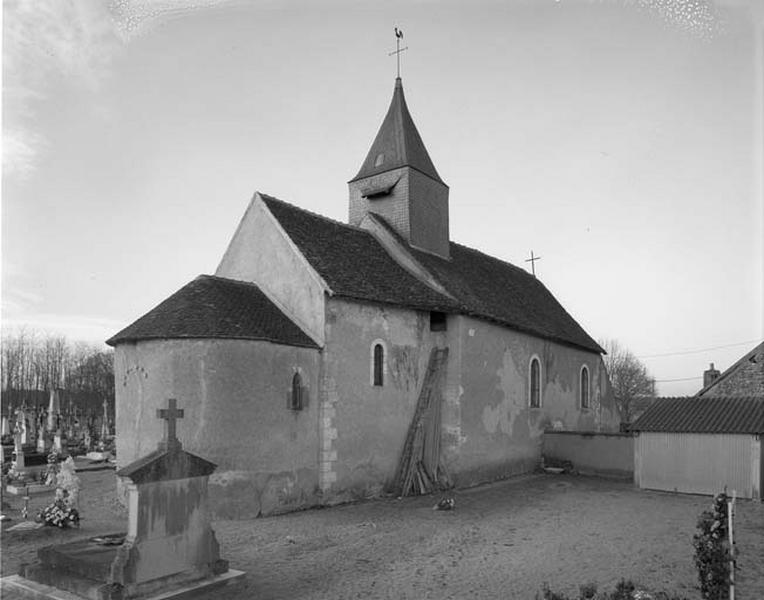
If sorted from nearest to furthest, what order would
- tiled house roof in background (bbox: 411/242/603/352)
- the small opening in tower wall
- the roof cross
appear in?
the roof cross → the small opening in tower wall → tiled house roof in background (bbox: 411/242/603/352)

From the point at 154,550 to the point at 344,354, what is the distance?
357 inches

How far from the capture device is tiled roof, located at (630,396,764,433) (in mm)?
18375

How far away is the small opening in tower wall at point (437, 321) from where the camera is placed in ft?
68.0

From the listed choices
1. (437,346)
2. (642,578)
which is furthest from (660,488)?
(642,578)

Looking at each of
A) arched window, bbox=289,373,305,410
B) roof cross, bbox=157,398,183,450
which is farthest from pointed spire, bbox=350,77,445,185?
roof cross, bbox=157,398,183,450

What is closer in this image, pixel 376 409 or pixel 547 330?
pixel 376 409

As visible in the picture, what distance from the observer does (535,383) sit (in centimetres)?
2556

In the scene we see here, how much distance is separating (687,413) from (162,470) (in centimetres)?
1712

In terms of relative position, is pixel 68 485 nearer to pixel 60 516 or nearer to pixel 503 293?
pixel 60 516

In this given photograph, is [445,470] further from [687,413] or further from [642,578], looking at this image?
[642,578]

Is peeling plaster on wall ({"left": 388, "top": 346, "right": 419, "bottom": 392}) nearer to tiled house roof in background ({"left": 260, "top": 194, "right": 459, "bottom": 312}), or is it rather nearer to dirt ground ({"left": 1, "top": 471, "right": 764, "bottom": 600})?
tiled house roof in background ({"left": 260, "top": 194, "right": 459, "bottom": 312})

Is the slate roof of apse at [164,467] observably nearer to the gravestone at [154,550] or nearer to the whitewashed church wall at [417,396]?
the gravestone at [154,550]

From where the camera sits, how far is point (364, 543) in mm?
12477

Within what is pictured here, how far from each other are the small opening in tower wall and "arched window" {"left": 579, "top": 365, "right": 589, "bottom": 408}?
12323 mm
